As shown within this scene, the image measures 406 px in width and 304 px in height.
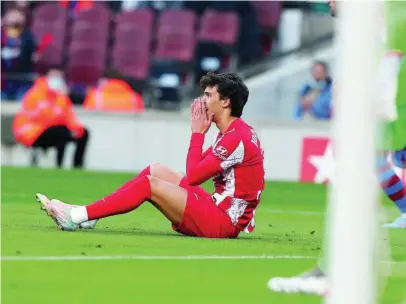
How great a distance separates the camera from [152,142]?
1769cm

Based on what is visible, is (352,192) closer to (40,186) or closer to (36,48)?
(40,186)

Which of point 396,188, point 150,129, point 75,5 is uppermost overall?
point 75,5

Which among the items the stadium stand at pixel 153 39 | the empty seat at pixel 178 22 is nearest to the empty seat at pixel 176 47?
the stadium stand at pixel 153 39

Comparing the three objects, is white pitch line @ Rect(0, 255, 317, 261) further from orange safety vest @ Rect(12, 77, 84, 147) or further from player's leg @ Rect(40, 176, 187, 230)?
orange safety vest @ Rect(12, 77, 84, 147)

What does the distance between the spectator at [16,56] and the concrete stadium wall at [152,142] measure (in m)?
1.24

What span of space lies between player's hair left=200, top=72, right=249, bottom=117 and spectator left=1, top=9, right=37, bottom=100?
Answer: 11223 mm

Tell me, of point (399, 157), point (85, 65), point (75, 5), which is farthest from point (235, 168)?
point (75, 5)

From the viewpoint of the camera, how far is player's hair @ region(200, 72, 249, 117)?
7.93 m

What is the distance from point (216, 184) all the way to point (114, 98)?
10628 millimetres

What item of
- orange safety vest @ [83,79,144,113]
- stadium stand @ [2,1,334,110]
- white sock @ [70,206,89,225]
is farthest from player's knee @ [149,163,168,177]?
stadium stand @ [2,1,334,110]

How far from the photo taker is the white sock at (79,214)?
7820 mm

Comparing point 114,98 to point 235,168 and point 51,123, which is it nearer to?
point 51,123

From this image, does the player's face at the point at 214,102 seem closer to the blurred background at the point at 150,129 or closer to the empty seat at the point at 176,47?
the blurred background at the point at 150,129

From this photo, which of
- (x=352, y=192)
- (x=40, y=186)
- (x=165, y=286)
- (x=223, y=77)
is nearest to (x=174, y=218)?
(x=223, y=77)
